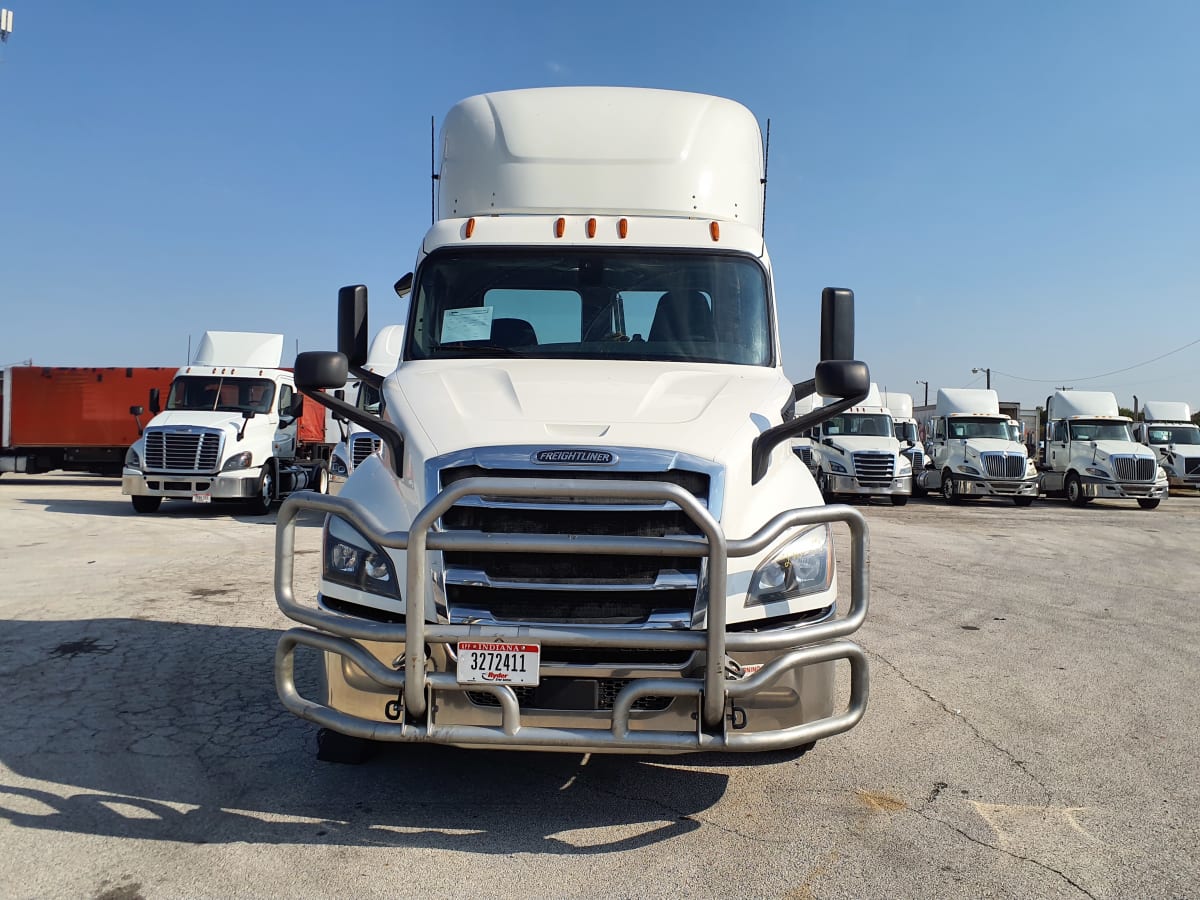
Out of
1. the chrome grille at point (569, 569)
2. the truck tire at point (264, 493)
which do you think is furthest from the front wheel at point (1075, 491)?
the chrome grille at point (569, 569)

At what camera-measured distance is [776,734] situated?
321 centimetres

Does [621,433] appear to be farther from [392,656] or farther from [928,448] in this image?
[928,448]

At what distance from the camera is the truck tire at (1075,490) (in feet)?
78.6

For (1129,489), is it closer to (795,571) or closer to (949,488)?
(949,488)

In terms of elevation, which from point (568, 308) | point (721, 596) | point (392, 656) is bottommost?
point (392, 656)

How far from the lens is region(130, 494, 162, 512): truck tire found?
645 inches

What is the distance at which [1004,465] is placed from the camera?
23.1 meters

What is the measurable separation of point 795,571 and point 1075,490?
945 inches

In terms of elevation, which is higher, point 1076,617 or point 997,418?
point 997,418

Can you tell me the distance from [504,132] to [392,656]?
3634 mm

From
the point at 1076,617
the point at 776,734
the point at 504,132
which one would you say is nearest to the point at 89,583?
the point at 504,132

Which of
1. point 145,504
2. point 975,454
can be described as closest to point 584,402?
point 145,504

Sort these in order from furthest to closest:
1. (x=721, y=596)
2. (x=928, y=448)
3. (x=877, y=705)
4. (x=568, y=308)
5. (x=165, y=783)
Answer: (x=928, y=448) < (x=877, y=705) < (x=568, y=308) < (x=165, y=783) < (x=721, y=596)

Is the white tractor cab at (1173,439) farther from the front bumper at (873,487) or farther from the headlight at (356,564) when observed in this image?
the headlight at (356,564)
